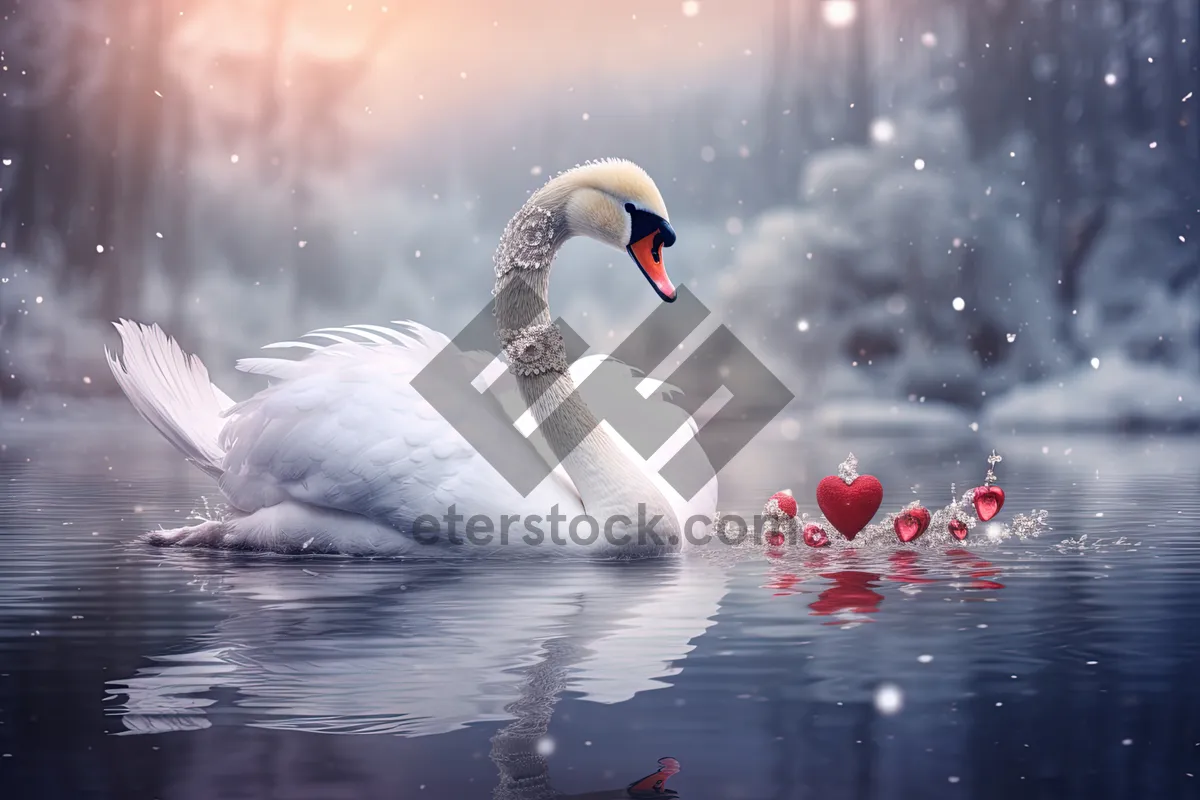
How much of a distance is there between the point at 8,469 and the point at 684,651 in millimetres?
11436

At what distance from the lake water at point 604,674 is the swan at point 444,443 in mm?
218

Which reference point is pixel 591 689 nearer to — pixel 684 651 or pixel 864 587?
pixel 684 651

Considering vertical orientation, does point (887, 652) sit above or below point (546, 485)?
below

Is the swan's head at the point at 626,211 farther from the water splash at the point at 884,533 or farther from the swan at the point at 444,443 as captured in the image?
the water splash at the point at 884,533

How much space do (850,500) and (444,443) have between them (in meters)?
2.21

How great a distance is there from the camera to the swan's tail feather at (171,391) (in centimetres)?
717

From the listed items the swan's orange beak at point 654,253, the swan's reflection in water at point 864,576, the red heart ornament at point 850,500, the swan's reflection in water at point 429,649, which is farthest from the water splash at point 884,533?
the swan's orange beak at point 654,253

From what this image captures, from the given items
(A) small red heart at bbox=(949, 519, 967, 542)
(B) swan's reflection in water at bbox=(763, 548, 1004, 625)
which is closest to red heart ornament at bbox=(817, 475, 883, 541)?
(B) swan's reflection in water at bbox=(763, 548, 1004, 625)

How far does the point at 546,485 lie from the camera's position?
20.5 feet

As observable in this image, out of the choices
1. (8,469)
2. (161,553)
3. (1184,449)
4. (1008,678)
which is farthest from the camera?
(1184,449)

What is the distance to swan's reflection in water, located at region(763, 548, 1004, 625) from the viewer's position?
202 inches

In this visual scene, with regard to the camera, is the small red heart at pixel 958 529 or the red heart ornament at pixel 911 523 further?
the small red heart at pixel 958 529

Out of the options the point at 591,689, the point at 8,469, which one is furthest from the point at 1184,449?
the point at 591,689

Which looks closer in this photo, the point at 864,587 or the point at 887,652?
the point at 887,652
